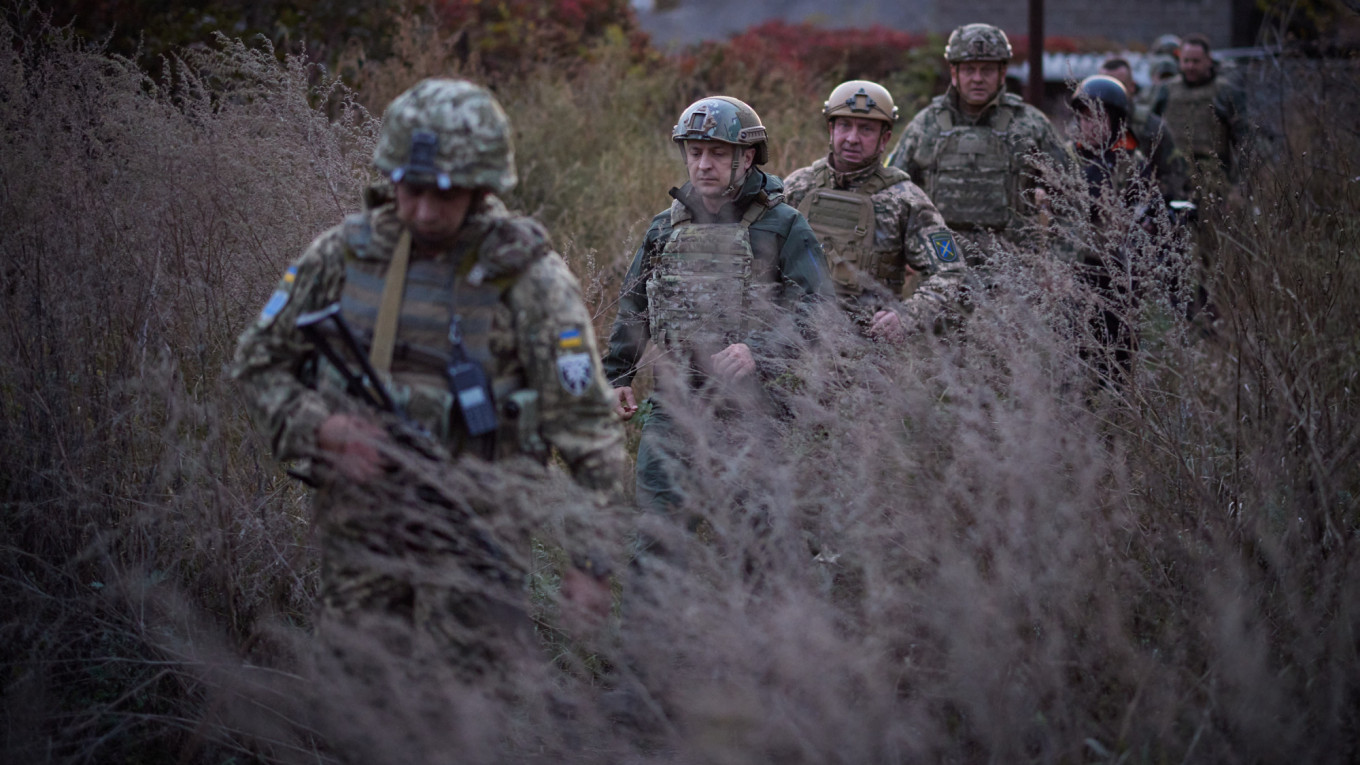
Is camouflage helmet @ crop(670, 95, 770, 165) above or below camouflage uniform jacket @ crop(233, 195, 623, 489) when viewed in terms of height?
above

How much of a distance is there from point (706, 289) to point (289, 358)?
5.55ft

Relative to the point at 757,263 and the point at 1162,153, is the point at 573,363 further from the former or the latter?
the point at 1162,153

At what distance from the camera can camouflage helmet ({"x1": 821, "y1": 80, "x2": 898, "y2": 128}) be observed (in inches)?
198

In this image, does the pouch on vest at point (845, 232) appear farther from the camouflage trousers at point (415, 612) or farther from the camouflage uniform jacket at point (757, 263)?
the camouflage trousers at point (415, 612)

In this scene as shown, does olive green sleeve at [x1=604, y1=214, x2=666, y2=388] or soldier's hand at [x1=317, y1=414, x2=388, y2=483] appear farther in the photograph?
olive green sleeve at [x1=604, y1=214, x2=666, y2=388]

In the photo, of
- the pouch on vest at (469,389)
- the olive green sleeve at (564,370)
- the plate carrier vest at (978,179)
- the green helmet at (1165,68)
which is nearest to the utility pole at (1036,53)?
the green helmet at (1165,68)

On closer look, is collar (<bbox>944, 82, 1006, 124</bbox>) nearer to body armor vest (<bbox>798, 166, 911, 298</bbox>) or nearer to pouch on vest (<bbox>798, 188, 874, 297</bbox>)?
body armor vest (<bbox>798, 166, 911, 298</bbox>)

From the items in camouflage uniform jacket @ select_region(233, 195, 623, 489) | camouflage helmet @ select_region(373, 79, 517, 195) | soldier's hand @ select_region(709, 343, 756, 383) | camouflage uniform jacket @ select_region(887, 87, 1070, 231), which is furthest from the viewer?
camouflage uniform jacket @ select_region(887, 87, 1070, 231)

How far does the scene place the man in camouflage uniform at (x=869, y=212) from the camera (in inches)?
194

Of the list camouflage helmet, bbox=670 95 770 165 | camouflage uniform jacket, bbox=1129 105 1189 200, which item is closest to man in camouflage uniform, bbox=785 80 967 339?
camouflage helmet, bbox=670 95 770 165

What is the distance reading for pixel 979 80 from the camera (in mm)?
6156

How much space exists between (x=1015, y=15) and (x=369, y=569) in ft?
78.2

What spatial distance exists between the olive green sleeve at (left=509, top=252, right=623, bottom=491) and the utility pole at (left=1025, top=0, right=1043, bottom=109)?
8241 mm

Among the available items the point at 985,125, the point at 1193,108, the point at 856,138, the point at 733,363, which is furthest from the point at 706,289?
the point at 1193,108
